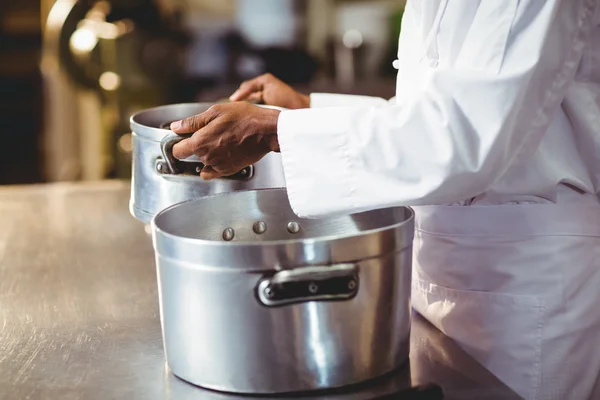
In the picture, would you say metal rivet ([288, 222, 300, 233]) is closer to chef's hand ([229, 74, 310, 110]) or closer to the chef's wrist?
the chef's wrist

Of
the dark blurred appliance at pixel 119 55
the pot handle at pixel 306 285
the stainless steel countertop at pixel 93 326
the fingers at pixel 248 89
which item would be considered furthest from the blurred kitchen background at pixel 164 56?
the pot handle at pixel 306 285

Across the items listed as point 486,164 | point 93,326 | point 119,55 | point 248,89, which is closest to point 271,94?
point 248,89

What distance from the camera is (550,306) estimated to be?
1301 millimetres

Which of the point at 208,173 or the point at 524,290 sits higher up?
the point at 208,173

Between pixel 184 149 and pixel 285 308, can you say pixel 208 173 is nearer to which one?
pixel 184 149

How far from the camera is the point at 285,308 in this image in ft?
3.14

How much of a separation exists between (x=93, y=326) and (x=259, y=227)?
0.98 ft

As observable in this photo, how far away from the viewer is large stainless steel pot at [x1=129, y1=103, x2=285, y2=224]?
1.28m

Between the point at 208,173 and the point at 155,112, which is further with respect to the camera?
the point at 155,112

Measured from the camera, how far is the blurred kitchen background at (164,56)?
3.37m

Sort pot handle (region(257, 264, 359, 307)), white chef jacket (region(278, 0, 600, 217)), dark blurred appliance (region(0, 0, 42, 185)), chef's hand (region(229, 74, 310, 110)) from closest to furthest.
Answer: pot handle (region(257, 264, 359, 307)) → white chef jacket (region(278, 0, 600, 217)) → chef's hand (region(229, 74, 310, 110)) → dark blurred appliance (region(0, 0, 42, 185))

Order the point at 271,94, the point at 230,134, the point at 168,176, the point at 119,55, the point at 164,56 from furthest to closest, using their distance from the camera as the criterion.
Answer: the point at 164,56 < the point at 119,55 < the point at 271,94 < the point at 168,176 < the point at 230,134

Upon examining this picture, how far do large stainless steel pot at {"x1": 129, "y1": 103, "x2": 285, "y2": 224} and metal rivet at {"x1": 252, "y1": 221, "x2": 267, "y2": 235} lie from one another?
0.09 metres

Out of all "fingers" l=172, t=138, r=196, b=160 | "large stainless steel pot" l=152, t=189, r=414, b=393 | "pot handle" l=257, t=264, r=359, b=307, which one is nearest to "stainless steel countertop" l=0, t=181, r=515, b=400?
"large stainless steel pot" l=152, t=189, r=414, b=393
